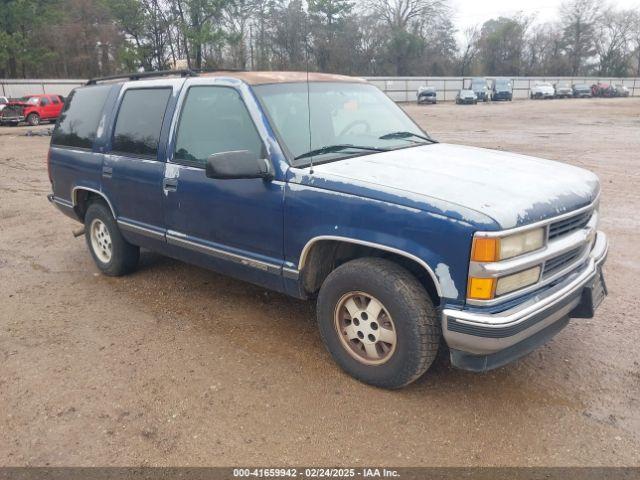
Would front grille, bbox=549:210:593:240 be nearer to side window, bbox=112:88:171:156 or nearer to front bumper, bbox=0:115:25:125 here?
side window, bbox=112:88:171:156

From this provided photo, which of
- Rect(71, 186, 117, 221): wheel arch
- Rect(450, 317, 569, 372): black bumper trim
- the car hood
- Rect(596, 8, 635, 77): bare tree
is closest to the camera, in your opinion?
the car hood

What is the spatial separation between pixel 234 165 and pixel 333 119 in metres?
1.01

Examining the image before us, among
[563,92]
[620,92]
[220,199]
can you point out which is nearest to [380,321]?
[220,199]

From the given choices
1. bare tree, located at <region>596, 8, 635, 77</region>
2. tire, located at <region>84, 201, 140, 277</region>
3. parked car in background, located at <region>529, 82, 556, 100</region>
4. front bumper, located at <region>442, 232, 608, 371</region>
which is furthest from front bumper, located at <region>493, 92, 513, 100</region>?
front bumper, located at <region>442, 232, 608, 371</region>

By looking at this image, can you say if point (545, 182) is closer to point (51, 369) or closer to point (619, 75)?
point (51, 369)

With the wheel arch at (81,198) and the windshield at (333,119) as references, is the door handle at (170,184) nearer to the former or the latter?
the windshield at (333,119)

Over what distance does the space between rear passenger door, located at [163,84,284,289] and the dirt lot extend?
61 centimetres

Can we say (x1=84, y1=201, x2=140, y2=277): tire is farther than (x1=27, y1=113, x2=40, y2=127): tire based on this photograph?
No

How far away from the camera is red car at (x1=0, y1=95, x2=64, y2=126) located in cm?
2709

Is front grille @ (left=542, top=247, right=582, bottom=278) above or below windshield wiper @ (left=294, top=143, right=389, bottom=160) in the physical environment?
below

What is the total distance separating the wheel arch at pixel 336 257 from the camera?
10.5ft

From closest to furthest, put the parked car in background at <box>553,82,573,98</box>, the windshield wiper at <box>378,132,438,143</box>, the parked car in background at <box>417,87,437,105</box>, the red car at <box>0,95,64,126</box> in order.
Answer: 1. the windshield wiper at <box>378,132,438,143</box>
2. the red car at <box>0,95,64,126</box>
3. the parked car in background at <box>417,87,437,105</box>
4. the parked car in background at <box>553,82,573,98</box>

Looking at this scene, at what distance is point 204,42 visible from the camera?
95.8ft

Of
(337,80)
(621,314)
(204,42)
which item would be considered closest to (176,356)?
(337,80)
